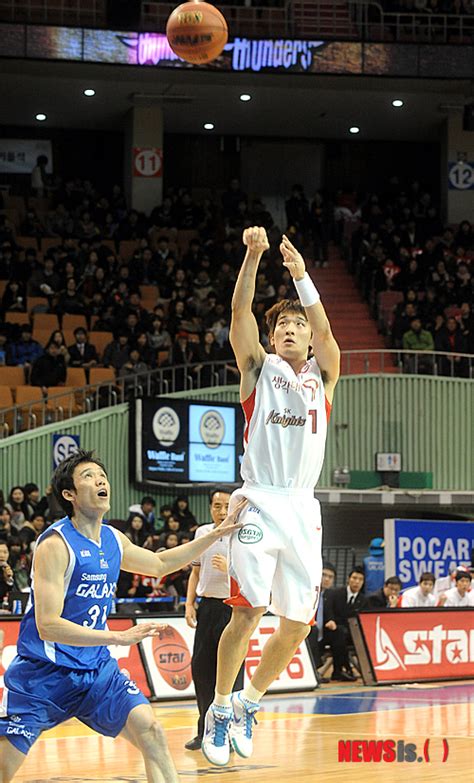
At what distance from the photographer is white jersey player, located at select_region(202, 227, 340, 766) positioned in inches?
295

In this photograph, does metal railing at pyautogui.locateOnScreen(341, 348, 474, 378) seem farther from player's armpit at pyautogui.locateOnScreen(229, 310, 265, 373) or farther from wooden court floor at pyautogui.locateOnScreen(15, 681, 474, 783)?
player's armpit at pyautogui.locateOnScreen(229, 310, 265, 373)

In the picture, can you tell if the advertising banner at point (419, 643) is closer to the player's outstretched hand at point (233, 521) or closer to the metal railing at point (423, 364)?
the metal railing at point (423, 364)

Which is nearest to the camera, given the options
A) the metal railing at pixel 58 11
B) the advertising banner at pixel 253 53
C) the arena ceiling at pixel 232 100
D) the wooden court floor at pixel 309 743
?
the wooden court floor at pixel 309 743

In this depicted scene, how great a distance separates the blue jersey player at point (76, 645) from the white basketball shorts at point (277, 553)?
1024 mm

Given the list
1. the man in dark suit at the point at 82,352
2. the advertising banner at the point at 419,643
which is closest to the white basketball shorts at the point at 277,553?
the advertising banner at the point at 419,643

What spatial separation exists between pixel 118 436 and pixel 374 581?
5.52 metres

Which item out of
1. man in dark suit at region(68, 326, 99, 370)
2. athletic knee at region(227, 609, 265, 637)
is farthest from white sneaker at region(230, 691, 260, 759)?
man in dark suit at region(68, 326, 99, 370)

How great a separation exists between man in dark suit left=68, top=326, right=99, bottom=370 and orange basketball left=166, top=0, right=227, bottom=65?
32.9ft

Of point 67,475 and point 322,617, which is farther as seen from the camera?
point 322,617

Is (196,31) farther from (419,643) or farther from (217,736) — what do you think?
(217,736)

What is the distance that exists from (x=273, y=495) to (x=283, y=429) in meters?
0.40

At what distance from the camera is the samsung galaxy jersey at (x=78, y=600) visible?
6.43 m

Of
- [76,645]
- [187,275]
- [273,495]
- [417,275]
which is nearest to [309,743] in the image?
[273,495]

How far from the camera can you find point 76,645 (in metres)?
6.27
